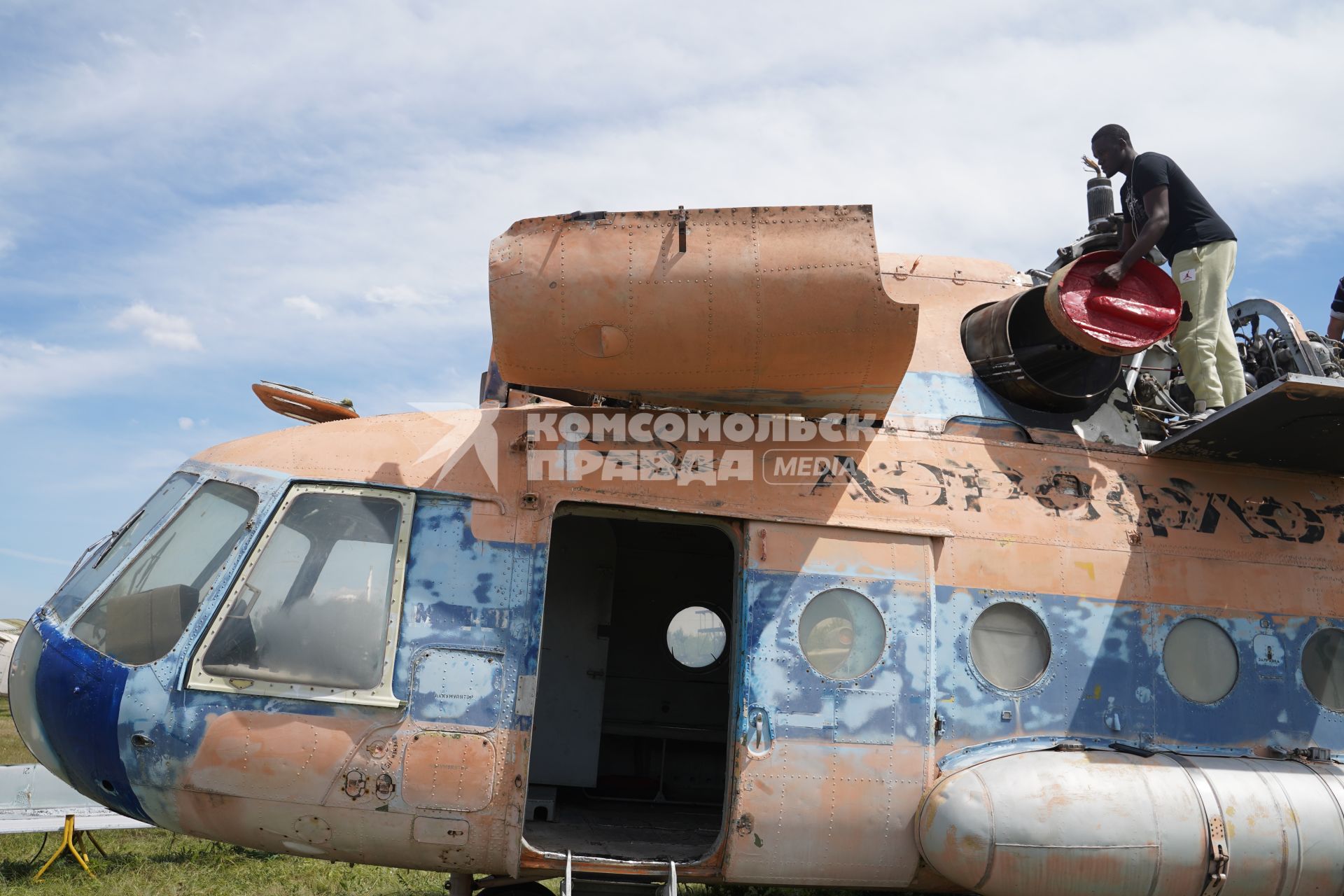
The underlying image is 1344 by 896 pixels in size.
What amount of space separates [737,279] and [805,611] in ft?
Result: 5.87

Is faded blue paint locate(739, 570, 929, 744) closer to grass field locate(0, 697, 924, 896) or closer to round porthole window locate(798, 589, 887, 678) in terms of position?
round porthole window locate(798, 589, 887, 678)

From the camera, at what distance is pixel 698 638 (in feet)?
28.3

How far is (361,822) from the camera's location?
490 centimetres

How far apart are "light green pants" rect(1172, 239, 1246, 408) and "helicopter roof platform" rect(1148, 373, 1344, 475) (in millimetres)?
353

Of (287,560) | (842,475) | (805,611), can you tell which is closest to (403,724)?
(287,560)

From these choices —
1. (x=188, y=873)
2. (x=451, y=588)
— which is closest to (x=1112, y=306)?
(x=451, y=588)

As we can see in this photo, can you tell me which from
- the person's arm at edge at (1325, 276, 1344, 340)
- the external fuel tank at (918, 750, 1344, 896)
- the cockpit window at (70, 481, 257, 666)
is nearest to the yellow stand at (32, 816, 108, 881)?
the cockpit window at (70, 481, 257, 666)

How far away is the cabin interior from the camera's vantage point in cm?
749

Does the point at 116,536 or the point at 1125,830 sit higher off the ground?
the point at 116,536

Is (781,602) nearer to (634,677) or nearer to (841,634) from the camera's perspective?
(841,634)

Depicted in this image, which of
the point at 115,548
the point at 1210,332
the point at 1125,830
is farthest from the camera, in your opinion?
the point at 1210,332

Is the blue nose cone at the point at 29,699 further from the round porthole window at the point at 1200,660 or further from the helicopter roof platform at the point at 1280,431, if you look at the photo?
the helicopter roof platform at the point at 1280,431

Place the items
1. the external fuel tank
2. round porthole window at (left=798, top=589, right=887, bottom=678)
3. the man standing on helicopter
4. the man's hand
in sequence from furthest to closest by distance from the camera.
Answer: the man standing on helicopter
the man's hand
round porthole window at (left=798, top=589, right=887, bottom=678)
the external fuel tank

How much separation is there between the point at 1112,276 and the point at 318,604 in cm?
480
